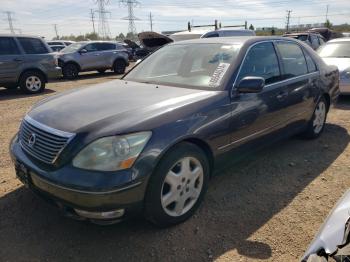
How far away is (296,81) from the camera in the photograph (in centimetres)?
444

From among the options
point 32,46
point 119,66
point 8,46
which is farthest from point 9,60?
point 119,66

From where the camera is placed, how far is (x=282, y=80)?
165 inches

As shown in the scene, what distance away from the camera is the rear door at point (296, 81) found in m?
4.30

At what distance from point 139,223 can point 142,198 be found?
0.54 meters

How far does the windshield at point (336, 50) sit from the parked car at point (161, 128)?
539 centimetres

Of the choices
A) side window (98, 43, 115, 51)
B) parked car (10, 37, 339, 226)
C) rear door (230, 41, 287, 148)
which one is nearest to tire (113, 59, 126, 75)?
side window (98, 43, 115, 51)

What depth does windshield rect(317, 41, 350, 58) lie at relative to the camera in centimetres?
899

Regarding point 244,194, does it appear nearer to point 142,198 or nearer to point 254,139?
point 254,139

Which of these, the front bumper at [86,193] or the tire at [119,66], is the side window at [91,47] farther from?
the front bumper at [86,193]

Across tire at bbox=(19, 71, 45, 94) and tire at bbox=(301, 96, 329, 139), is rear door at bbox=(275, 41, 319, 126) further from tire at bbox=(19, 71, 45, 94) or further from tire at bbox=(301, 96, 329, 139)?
tire at bbox=(19, 71, 45, 94)

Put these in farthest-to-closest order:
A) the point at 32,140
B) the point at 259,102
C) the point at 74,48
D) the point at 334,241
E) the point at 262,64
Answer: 1. the point at 74,48
2. the point at 262,64
3. the point at 259,102
4. the point at 32,140
5. the point at 334,241

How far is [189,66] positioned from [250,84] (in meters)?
0.81

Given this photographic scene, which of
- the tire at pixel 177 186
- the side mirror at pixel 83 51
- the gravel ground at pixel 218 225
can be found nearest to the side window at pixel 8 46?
the side mirror at pixel 83 51

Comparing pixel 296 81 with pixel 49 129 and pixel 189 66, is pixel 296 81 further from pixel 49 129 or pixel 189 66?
pixel 49 129
